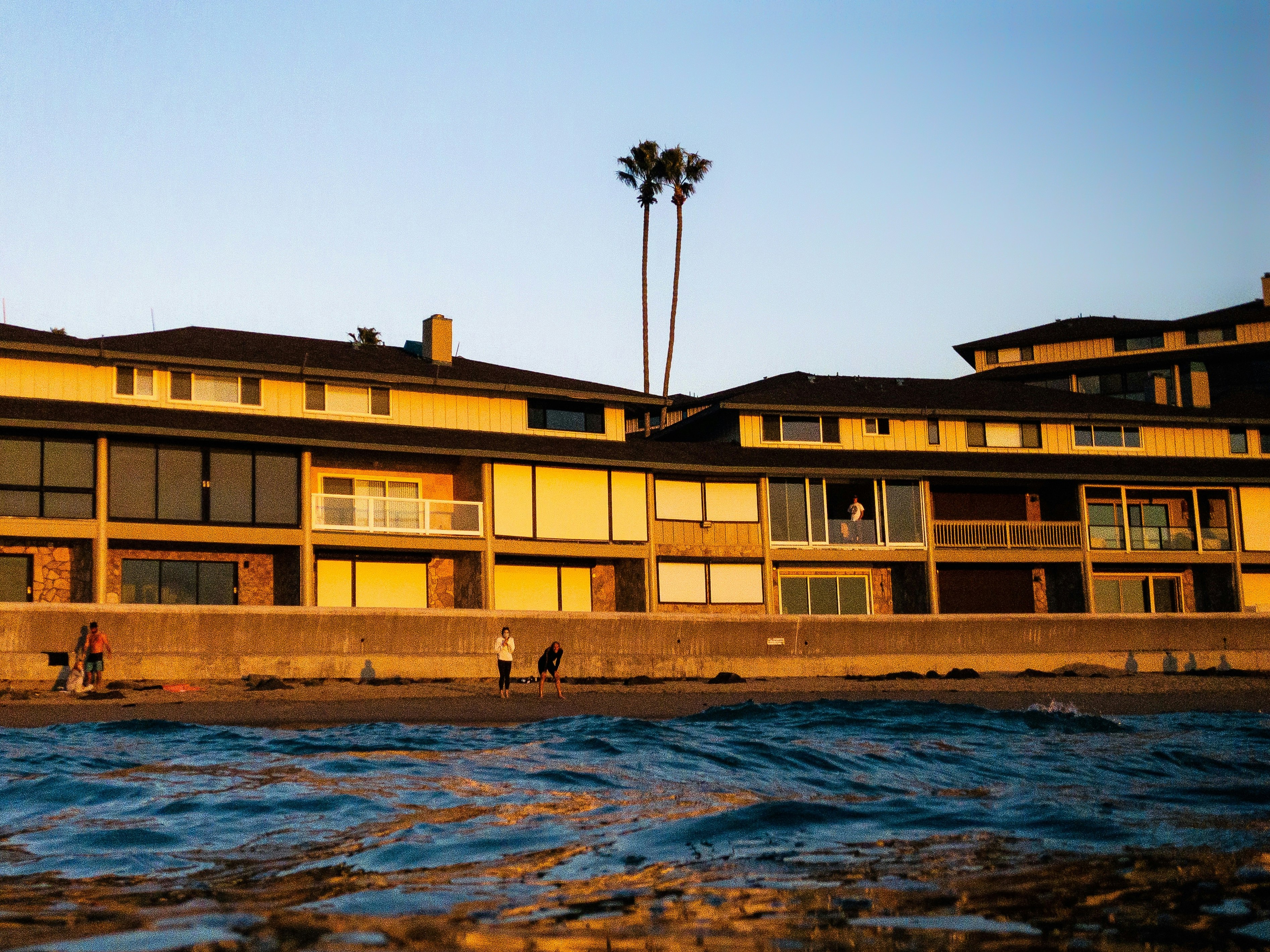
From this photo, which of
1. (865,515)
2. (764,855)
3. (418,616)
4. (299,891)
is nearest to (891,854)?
(764,855)

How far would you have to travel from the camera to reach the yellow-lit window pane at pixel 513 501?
36625 millimetres

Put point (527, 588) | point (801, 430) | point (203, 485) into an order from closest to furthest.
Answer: point (203, 485)
point (527, 588)
point (801, 430)

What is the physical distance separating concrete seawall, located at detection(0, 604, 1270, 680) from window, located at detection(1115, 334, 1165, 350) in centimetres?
3648

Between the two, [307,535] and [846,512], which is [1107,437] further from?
[307,535]

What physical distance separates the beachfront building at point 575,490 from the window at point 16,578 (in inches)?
3.0

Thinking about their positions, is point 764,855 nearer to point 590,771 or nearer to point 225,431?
point 590,771

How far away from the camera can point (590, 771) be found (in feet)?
46.6

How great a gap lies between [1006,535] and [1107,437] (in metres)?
7.34

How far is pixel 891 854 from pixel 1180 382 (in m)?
58.4

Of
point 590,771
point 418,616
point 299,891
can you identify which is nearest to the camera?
point 299,891

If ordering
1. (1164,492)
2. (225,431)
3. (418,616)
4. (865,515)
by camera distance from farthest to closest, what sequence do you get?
1. (1164,492)
2. (865,515)
3. (225,431)
4. (418,616)

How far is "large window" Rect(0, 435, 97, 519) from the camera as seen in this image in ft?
101

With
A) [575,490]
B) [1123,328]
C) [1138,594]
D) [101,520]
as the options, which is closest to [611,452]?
[575,490]

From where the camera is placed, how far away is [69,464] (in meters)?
31.3
